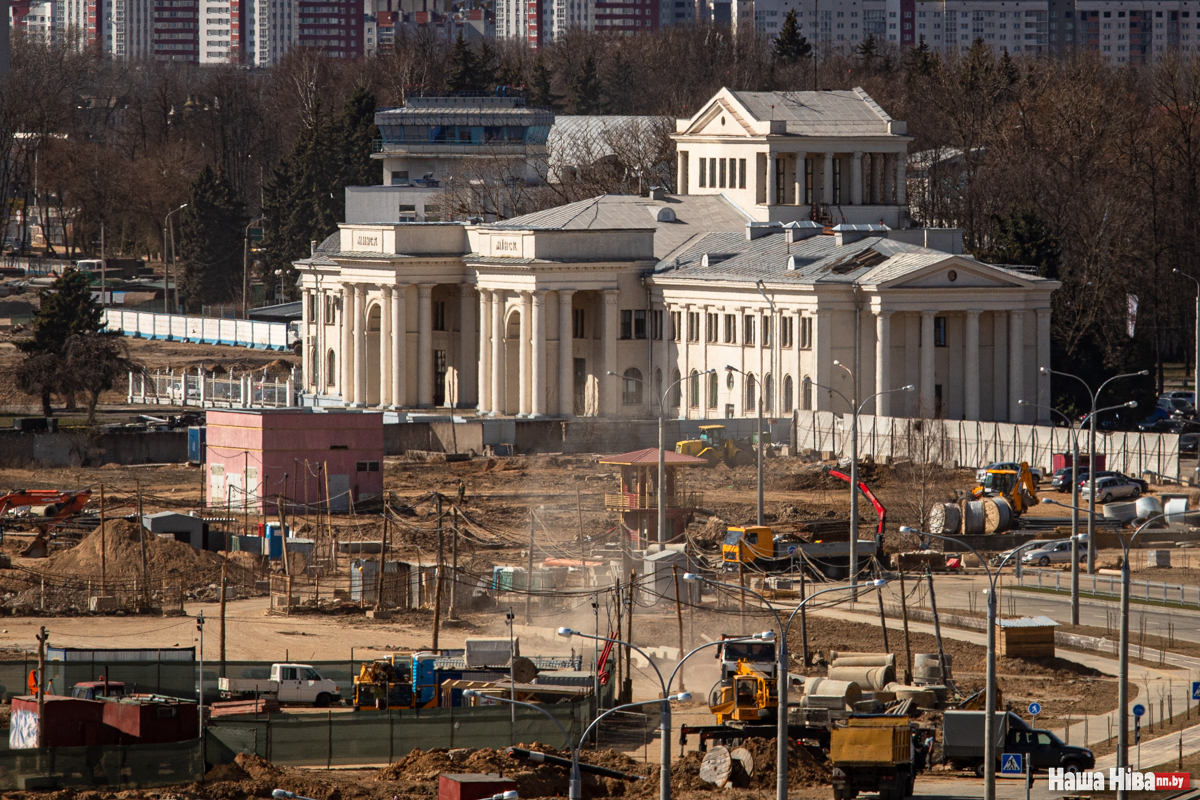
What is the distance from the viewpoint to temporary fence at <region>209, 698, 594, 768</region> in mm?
48062

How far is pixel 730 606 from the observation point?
67.8 m

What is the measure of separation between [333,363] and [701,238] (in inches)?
838

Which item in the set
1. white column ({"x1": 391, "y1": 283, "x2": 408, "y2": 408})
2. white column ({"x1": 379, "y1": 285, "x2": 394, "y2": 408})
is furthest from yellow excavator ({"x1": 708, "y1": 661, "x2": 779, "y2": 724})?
white column ({"x1": 379, "y1": 285, "x2": 394, "y2": 408})

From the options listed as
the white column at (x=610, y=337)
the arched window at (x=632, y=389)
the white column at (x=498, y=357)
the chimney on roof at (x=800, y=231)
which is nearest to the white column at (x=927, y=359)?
the chimney on roof at (x=800, y=231)

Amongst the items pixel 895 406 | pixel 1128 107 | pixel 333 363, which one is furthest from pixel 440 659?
pixel 1128 107

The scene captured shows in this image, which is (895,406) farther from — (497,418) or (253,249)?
(253,249)

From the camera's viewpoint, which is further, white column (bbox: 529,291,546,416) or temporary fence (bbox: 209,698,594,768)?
white column (bbox: 529,291,546,416)

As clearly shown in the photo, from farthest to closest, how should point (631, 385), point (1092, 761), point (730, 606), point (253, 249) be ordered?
point (253, 249) → point (631, 385) → point (730, 606) → point (1092, 761)

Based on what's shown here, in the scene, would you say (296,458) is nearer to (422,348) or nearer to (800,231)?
(422,348)

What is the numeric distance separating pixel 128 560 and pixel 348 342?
53.3 meters

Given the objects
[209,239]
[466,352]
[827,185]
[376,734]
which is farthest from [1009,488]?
[209,239]

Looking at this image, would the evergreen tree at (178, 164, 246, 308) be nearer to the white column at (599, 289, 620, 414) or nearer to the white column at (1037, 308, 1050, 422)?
the white column at (599, 289, 620, 414)

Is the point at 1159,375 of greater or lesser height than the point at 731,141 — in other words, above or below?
below

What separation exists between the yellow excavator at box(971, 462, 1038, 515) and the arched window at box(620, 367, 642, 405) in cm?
3284
